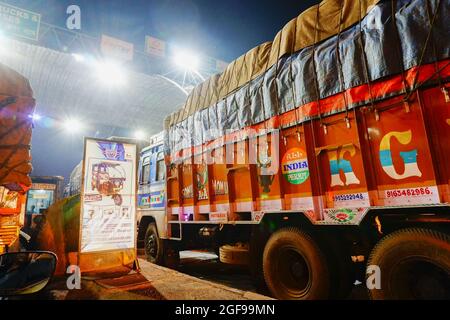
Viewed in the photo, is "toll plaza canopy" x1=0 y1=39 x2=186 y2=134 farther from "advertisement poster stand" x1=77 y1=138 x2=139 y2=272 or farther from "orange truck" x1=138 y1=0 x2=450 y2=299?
"orange truck" x1=138 y1=0 x2=450 y2=299

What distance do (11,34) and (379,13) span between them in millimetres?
18381

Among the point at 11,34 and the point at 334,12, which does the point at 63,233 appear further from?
the point at 11,34

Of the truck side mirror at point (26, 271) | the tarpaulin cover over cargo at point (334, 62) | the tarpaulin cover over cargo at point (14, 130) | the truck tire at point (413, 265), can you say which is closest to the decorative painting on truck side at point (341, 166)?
the tarpaulin cover over cargo at point (334, 62)

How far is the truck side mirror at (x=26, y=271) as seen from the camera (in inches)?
90.8

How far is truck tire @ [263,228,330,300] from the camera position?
3531mm

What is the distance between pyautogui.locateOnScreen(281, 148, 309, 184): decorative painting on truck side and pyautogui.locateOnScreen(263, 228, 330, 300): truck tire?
2.32 ft

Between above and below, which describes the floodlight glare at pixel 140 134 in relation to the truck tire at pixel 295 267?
above

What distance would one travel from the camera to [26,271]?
8.57 feet

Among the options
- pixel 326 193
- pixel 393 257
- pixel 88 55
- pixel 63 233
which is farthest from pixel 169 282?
pixel 88 55

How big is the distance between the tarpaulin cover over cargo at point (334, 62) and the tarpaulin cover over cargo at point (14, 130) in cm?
308

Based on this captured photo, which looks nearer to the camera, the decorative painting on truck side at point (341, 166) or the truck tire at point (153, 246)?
the decorative painting on truck side at point (341, 166)

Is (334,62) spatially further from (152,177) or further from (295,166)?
(152,177)

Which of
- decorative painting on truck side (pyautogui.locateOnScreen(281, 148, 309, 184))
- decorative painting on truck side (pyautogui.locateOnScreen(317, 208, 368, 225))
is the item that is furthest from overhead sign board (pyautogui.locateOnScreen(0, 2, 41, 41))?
decorative painting on truck side (pyautogui.locateOnScreen(317, 208, 368, 225))

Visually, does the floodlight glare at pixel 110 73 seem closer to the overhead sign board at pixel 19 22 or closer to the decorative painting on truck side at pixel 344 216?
the overhead sign board at pixel 19 22
